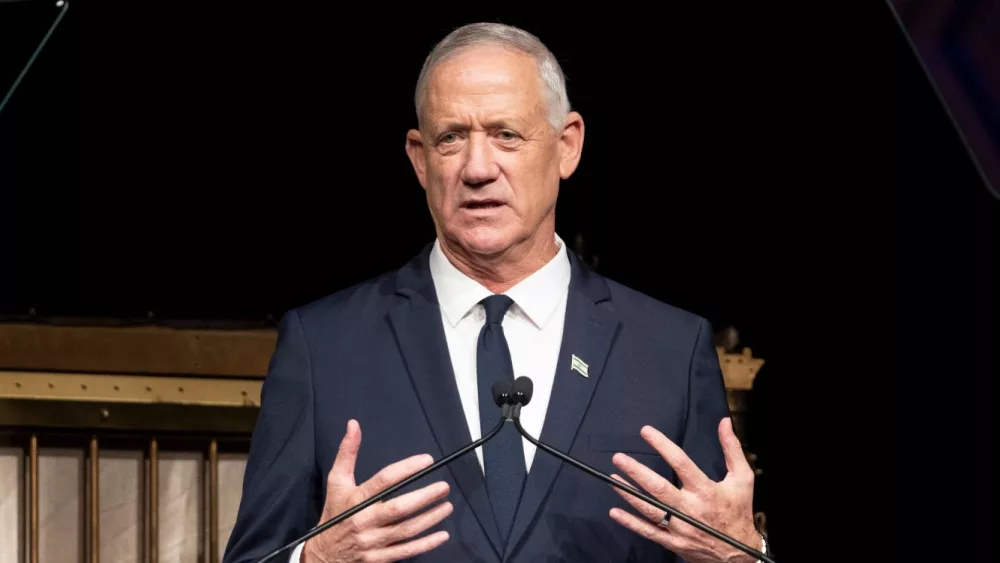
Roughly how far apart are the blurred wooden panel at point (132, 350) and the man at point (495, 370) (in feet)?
1.91

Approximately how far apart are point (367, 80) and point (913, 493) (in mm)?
1379

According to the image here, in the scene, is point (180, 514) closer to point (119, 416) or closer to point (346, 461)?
point (119, 416)

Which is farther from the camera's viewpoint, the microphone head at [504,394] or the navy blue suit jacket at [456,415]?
the navy blue suit jacket at [456,415]

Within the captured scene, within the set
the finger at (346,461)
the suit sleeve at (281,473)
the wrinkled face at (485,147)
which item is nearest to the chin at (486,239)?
the wrinkled face at (485,147)

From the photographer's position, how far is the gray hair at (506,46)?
2.24m

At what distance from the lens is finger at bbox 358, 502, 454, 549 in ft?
6.26

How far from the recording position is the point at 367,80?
11.5ft

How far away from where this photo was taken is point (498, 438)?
85.1 inches

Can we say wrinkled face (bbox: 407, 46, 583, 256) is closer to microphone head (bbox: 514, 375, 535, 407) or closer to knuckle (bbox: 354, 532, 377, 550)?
microphone head (bbox: 514, 375, 535, 407)

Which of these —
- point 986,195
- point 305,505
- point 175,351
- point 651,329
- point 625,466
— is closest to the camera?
point 625,466

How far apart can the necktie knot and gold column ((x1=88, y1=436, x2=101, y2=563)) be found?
34.4 inches

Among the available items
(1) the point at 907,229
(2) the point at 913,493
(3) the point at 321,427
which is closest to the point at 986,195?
(1) the point at 907,229

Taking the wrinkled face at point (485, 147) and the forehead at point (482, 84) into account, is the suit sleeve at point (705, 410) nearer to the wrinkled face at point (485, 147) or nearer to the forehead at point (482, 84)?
the wrinkled face at point (485, 147)

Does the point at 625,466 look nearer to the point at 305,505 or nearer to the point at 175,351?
the point at 305,505
